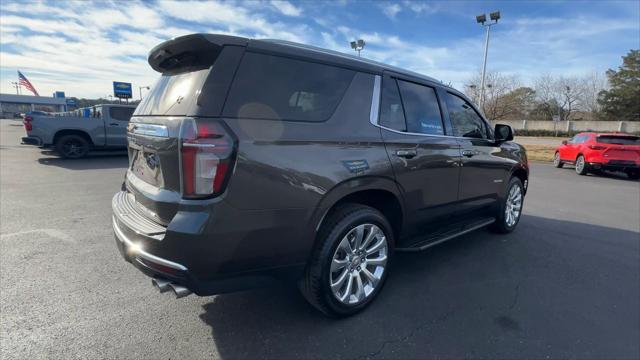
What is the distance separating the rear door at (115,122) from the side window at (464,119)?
37.4ft

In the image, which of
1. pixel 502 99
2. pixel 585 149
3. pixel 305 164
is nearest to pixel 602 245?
pixel 305 164

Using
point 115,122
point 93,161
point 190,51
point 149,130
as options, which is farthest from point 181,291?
point 115,122

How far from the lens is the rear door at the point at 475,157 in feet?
12.5

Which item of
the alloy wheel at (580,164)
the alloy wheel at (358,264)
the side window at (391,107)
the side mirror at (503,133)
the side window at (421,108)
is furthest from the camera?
the alloy wheel at (580,164)

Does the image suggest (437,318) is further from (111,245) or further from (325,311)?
(111,245)

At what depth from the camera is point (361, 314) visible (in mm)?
2779

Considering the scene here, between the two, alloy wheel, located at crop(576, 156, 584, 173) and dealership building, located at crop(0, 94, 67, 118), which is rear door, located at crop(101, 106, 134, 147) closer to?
alloy wheel, located at crop(576, 156, 584, 173)

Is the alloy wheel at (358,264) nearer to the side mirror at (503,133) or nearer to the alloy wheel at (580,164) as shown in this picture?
the side mirror at (503,133)

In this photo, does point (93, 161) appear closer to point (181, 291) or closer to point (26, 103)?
point (181, 291)

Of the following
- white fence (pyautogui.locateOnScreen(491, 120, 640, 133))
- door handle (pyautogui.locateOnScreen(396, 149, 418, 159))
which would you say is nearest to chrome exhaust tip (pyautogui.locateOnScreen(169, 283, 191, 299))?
door handle (pyautogui.locateOnScreen(396, 149, 418, 159))

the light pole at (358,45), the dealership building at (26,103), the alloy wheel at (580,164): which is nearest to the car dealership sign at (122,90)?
the light pole at (358,45)

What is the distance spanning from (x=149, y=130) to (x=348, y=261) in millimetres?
1725

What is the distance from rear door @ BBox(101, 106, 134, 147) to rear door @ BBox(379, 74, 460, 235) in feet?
37.4

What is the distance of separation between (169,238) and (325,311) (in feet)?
4.12
